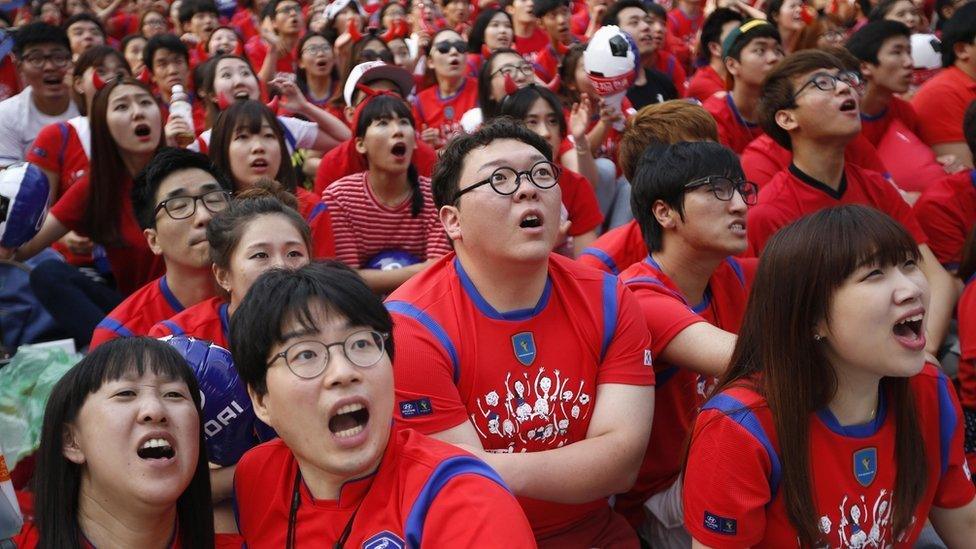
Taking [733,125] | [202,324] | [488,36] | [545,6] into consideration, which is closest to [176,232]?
[202,324]

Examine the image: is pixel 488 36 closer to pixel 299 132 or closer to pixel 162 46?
pixel 162 46

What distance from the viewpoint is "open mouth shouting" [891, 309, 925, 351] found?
2213mm

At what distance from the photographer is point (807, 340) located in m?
2.28

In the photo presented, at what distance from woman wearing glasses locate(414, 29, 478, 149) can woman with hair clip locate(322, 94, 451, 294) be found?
7.73 ft

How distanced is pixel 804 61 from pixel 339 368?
118 inches

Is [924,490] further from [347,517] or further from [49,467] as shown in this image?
[49,467]

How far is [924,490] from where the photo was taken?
2.35 metres

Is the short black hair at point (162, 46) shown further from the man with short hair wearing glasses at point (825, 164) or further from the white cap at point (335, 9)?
the man with short hair wearing glasses at point (825, 164)

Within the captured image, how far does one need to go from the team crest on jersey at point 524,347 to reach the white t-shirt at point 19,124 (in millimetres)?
4475

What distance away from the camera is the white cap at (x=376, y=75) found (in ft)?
20.5

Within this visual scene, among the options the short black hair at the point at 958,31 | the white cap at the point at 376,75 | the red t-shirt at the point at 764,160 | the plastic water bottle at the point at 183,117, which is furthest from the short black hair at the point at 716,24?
the plastic water bottle at the point at 183,117

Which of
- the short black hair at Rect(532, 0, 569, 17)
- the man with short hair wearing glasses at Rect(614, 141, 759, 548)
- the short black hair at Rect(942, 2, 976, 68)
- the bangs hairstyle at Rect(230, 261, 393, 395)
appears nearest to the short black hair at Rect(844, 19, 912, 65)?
the short black hair at Rect(942, 2, 976, 68)

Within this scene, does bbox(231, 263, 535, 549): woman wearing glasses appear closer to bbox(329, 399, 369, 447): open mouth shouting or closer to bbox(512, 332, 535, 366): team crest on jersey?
bbox(329, 399, 369, 447): open mouth shouting

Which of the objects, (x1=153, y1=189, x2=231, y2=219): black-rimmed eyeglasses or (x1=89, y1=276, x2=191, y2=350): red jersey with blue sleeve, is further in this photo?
(x1=153, y1=189, x2=231, y2=219): black-rimmed eyeglasses
